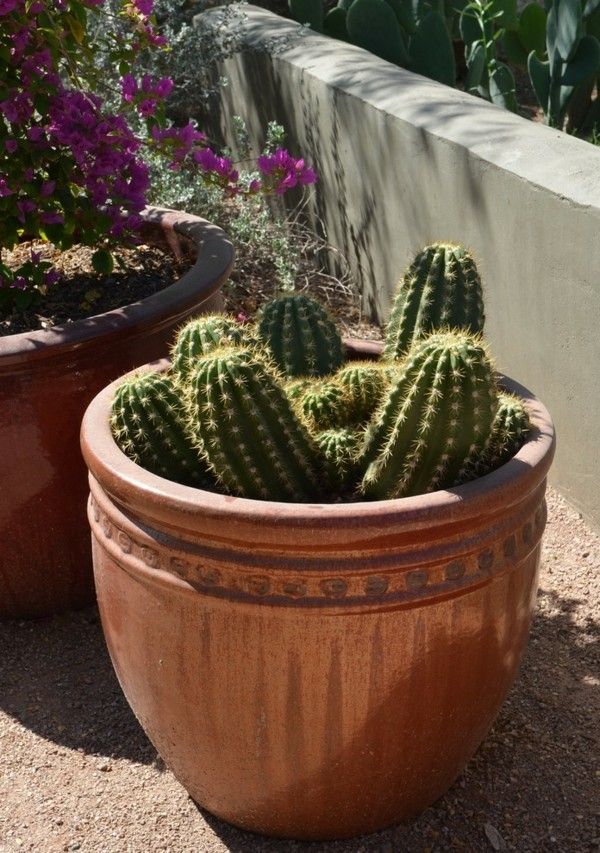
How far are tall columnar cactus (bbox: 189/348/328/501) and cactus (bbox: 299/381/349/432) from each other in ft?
0.74

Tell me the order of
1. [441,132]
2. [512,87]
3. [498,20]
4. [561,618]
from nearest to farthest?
[561,618]
[441,132]
[512,87]
[498,20]

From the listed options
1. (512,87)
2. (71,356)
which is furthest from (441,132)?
(71,356)

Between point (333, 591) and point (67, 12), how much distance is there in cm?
180

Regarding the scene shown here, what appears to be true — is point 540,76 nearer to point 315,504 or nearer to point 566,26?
point 566,26

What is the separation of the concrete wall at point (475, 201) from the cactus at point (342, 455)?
3.98 feet

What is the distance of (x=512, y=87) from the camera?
15.9ft

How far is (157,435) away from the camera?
2164 millimetres

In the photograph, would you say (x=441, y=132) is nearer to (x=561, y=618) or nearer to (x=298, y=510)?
(x=561, y=618)

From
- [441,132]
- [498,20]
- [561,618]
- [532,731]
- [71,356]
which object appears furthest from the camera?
[498,20]

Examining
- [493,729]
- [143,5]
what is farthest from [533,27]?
[493,729]

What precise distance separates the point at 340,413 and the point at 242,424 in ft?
1.10

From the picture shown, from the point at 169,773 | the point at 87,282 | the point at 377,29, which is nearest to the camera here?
the point at 169,773

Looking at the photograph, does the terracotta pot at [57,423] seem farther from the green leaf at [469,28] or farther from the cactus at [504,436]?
the green leaf at [469,28]

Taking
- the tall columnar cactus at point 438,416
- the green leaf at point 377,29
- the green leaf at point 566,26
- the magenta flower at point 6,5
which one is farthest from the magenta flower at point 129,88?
the green leaf at point 377,29
